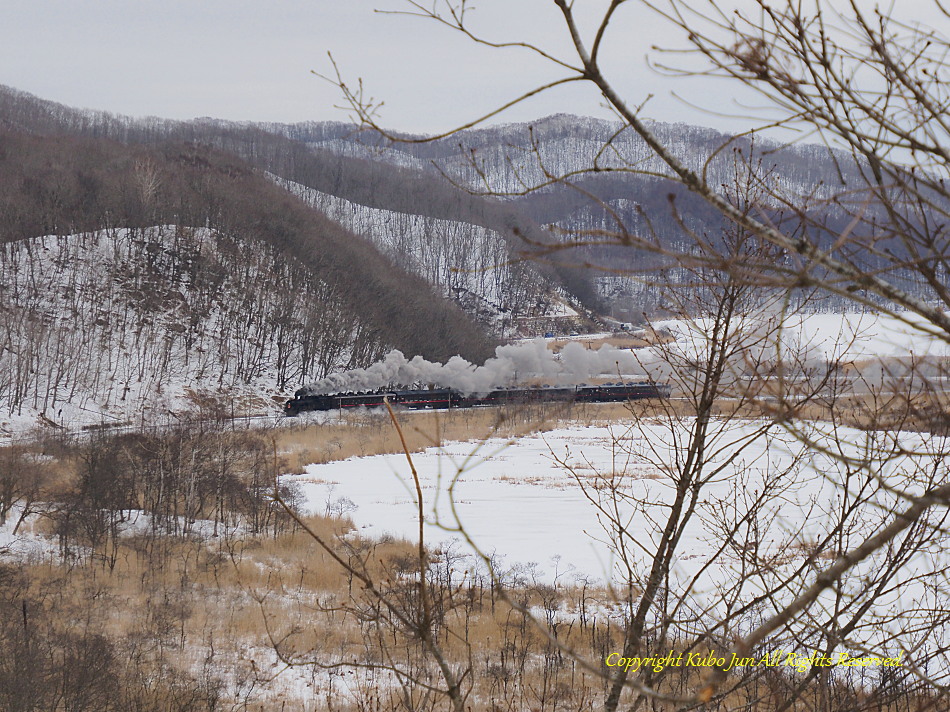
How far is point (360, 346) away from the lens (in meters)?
54.2

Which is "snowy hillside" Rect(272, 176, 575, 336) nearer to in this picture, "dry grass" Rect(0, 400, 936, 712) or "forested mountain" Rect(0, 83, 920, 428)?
"forested mountain" Rect(0, 83, 920, 428)

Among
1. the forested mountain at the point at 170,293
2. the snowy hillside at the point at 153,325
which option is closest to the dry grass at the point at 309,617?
the snowy hillside at the point at 153,325

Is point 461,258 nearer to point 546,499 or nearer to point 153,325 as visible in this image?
point 153,325

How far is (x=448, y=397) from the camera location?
1631 inches

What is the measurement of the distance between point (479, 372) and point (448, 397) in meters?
4.33

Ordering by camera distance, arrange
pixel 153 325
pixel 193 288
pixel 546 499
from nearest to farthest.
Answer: pixel 546 499 → pixel 153 325 → pixel 193 288

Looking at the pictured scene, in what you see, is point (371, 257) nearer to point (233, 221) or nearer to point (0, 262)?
point (233, 221)

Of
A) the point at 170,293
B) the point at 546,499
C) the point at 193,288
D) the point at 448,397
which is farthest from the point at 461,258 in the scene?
the point at 546,499

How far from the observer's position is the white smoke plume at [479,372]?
4484cm

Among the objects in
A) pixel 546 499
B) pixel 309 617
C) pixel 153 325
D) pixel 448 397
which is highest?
pixel 153 325

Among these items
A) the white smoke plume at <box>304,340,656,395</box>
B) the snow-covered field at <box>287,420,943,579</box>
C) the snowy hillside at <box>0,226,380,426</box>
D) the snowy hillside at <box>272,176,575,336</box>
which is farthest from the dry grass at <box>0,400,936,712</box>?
the snowy hillside at <box>272,176,575,336</box>

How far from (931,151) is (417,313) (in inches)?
2301

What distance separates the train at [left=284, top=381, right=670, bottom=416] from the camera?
40000 millimetres

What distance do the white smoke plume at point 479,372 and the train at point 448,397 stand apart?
1.15 meters
